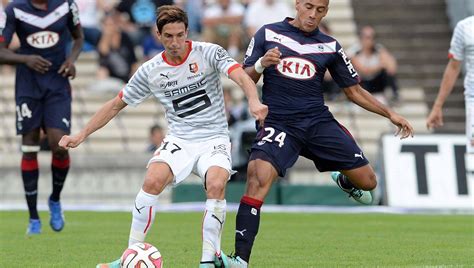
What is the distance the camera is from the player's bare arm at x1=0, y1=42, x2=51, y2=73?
1350 cm

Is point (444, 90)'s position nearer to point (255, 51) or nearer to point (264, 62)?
point (255, 51)

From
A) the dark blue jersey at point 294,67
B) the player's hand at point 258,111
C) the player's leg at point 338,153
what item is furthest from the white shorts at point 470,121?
the player's hand at point 258,111

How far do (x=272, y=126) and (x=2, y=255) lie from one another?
2946 mm

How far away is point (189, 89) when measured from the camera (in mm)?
10250

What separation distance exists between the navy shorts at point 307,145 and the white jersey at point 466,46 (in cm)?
336

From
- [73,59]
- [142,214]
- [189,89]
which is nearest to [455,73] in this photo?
[73,59]

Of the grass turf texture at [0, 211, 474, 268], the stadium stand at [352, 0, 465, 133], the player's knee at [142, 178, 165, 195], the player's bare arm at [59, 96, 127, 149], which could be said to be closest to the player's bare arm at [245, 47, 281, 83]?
the player's bare arm at [59, 96, 127, 149]

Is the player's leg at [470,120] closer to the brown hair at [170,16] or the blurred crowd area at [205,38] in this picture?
the brown hair at [170,16]

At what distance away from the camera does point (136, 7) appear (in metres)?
24.8

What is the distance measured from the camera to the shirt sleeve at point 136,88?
10289 millimetres

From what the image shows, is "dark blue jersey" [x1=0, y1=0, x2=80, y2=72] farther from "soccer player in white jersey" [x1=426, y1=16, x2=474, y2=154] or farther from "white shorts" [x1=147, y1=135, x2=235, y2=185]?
"soccer player in white jersey" [x1=426, y1=16, x2=474, y2=154]

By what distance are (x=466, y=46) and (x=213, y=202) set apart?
525cm

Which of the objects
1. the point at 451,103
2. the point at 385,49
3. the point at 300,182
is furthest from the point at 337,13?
the point at 300,182

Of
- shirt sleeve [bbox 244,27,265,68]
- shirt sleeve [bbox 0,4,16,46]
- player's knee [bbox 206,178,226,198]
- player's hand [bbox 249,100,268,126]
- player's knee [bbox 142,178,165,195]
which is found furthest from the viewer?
shirt sleeve [bbox 0,4,16,46]
